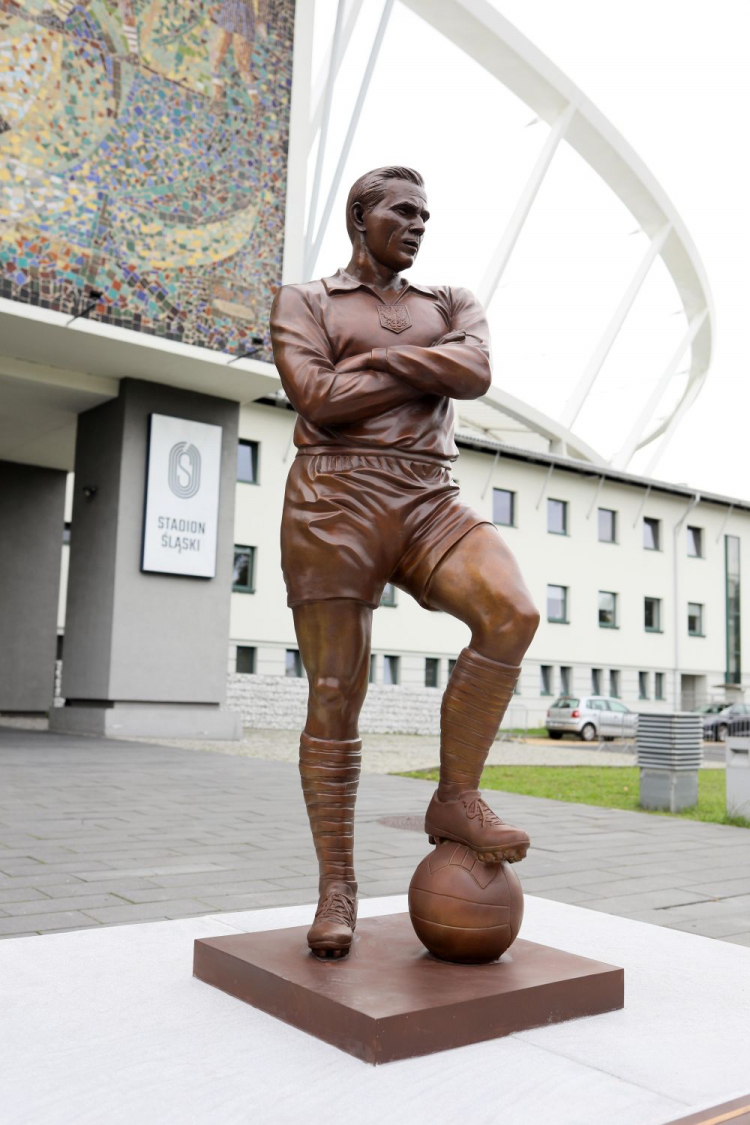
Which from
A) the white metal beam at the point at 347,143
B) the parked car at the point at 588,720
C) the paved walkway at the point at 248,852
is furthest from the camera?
the parked car at the point at 588,720

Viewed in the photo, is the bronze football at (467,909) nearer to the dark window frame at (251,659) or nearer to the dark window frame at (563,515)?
the dark window frame at (251,659)

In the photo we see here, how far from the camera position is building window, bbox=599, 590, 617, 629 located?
35.5 m

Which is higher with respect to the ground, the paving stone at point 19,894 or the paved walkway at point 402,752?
the paving stone at point 19,894

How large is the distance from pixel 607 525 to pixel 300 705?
14.7 m

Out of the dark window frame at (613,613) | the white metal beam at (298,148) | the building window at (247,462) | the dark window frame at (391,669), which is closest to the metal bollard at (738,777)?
the white metal beam at (298,148)

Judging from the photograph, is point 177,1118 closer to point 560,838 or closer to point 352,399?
A: point 352,399

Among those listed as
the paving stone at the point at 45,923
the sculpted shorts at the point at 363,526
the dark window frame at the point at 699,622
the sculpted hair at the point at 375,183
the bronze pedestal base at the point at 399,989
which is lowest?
the paving stone at the point at 45,923

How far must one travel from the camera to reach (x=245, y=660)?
27125mm

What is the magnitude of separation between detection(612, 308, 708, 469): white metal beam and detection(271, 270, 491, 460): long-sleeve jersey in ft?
121

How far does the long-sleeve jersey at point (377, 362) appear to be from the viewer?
3.11 meters

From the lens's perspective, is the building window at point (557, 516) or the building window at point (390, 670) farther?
the building window at point (557, 516)

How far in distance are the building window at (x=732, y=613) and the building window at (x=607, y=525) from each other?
6.12 meters

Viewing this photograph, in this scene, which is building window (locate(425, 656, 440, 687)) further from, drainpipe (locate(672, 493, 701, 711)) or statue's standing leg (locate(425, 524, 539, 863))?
statue's standing leg (locate(425, 524, 539, 863))

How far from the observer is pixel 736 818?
29.4ft
